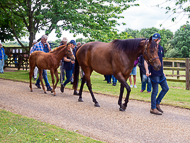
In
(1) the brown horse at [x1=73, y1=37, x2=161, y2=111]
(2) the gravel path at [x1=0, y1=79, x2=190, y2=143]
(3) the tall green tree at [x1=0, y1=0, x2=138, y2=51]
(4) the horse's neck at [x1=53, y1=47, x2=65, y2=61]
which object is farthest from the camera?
(3) the tall green tree at [x1=0, y1=0, x2=138, y2=51]

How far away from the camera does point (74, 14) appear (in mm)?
15430

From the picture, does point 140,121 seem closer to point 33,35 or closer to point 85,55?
point 85,55

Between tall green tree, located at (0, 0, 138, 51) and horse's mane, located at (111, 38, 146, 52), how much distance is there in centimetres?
938

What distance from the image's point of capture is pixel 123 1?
18.5m

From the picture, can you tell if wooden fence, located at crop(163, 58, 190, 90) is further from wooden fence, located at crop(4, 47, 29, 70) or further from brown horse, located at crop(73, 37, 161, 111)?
wooden fence, located at crop(4, 47, 29, 70)

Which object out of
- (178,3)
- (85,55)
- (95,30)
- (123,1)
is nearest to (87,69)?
(85,55)

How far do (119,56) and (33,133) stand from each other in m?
3.27

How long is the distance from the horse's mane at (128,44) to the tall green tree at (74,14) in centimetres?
938

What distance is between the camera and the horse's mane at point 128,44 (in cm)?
618

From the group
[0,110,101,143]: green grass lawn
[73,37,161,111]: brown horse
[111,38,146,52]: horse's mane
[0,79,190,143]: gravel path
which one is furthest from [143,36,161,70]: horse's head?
[0,110,101,143]: green grass lawn

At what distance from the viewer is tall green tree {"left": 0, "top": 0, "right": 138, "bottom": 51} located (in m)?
15.7

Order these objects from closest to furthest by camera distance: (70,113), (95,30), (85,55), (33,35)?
1. (70,113)
2. (85,55)
3. (95,30)
4. (33,35)

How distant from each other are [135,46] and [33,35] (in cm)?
1450

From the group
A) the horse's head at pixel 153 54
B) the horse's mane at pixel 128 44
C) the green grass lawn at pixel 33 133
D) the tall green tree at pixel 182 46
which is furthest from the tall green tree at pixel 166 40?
the green grass lawn at pixel 33 133
